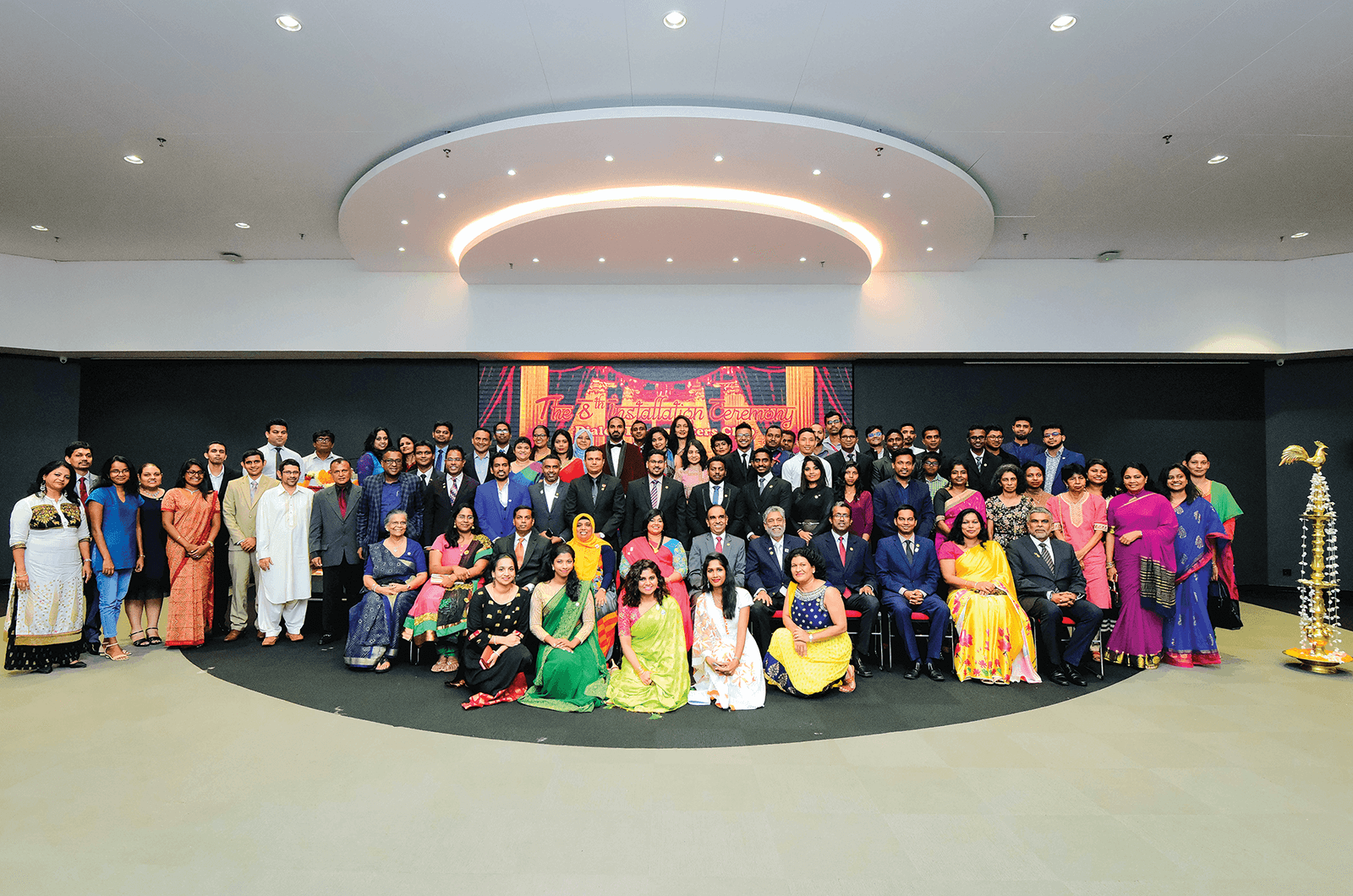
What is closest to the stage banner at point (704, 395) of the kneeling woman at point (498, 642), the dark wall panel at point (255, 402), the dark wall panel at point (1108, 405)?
the dark wall panel at point (1108, 405)

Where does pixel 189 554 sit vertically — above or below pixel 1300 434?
below

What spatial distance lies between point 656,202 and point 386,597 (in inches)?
155

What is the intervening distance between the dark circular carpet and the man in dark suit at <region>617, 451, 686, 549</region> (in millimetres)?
1503

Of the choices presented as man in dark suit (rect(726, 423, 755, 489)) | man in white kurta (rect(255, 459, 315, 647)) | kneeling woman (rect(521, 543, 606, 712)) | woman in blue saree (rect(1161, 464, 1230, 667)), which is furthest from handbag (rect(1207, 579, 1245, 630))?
man in white kurta (rect(255, 459, 315, 647))

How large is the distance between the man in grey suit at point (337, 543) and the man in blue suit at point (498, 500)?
1.05m

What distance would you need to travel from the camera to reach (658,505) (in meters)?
5.08

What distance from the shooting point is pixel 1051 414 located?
814cm

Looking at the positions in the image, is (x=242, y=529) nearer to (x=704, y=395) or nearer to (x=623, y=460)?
(x=623, y=460)

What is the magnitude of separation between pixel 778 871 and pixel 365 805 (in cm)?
168

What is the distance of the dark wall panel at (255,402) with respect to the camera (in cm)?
821

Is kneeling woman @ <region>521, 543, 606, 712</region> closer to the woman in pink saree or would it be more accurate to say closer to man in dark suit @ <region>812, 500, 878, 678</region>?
man in dark suit @ <region>812, 500, 878, 678</region>

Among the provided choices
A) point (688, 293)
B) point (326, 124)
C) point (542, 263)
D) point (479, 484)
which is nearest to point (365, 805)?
point (479, 484)

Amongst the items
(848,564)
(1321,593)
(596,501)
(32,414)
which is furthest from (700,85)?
(32,414)

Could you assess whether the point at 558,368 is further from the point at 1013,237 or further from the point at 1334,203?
the point at 1334,203
